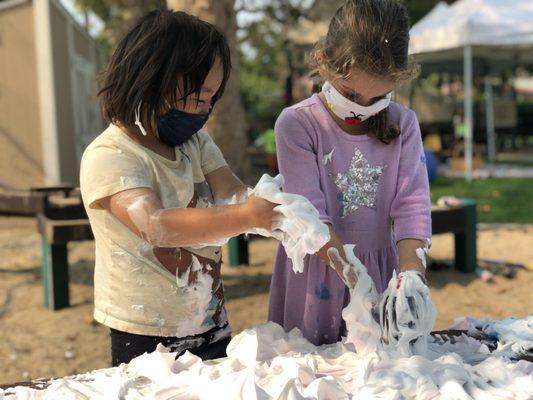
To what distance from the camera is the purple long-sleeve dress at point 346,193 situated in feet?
5.98

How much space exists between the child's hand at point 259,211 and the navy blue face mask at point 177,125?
0.35m

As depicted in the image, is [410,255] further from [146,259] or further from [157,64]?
[157,64]

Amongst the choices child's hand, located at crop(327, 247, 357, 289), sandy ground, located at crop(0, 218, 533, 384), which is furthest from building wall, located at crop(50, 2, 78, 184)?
child's hand, located at crop(327, 247, 357, 289)

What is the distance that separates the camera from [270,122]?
2014 cm

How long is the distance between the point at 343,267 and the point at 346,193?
26 centimetres

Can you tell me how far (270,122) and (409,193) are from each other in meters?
18.4

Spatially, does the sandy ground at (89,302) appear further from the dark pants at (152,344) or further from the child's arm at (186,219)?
the child's arm at (186,219)

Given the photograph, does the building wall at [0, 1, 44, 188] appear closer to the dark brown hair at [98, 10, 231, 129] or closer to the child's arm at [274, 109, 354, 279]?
the child's arm at [274, 109, 354, 279]

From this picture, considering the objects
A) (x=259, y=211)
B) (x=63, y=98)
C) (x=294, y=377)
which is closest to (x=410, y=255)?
(x=294, y=377)

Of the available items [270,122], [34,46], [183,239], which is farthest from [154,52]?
[270,122]

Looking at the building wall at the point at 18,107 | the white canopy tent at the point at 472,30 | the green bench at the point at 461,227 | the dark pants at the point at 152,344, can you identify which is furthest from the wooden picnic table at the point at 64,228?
the white canopy tent at the point at 472,30

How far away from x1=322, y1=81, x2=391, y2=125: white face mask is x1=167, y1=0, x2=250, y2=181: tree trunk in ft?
13.8

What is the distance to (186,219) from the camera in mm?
1352

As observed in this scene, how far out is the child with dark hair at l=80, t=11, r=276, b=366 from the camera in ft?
4.64
